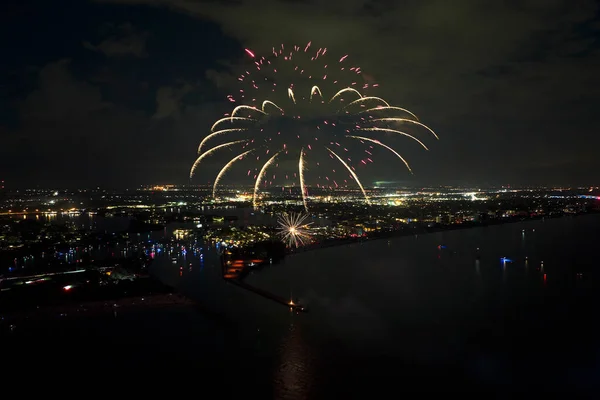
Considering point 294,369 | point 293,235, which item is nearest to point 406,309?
point 294,369

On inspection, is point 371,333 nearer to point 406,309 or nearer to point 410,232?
point 406,309

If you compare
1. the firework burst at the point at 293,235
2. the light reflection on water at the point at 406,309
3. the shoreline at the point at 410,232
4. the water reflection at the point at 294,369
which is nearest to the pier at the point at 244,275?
the light reflection on water at the point at 406,309

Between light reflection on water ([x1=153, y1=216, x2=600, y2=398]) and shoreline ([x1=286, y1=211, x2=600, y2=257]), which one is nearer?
light reflection on water ([x1=153, y1=216, x2=600, y2=398])

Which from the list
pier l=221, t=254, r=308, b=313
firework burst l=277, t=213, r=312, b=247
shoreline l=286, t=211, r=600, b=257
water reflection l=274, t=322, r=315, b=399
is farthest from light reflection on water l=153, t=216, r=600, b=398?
firework burst l=277, t=213, r=312, b=247

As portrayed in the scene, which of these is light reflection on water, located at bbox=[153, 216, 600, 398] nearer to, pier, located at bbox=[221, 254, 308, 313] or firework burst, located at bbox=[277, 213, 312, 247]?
pier, located at bbox=[221, 254, 308, 313]

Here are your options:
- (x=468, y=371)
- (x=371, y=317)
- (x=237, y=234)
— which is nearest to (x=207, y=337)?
(x=371, y=317)

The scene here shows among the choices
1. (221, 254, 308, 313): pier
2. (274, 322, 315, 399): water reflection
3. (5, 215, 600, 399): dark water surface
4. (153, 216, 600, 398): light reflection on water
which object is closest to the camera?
(274, 322, 315, 399): water reflection
